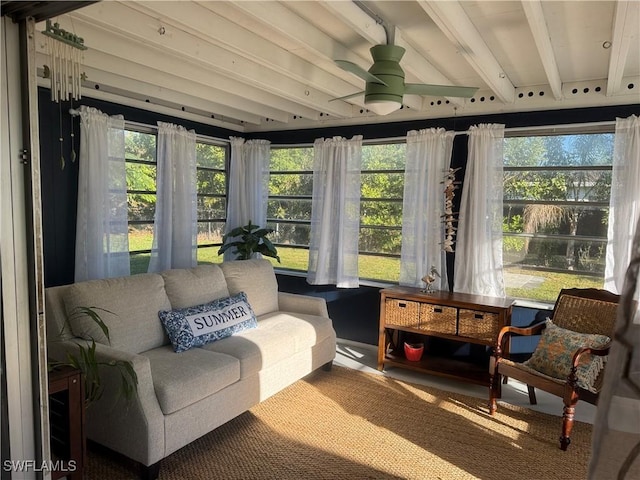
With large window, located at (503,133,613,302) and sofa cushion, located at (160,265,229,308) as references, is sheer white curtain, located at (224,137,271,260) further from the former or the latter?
large window, located at (503,133,613,302)

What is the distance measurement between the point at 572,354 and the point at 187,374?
8.24 feet

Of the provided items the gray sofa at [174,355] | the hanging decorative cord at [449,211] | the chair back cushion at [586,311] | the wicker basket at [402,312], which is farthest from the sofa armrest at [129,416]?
the chair back cushion at [586,311]

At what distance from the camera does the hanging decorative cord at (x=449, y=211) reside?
401 centimetres

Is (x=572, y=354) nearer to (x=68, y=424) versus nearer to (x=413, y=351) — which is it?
(x=413, y=351)

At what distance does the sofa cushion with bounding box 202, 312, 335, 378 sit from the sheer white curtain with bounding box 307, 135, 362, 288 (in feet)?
2.92

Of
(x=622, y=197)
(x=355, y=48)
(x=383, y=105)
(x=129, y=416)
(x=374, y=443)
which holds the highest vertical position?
(x=355, y=48)

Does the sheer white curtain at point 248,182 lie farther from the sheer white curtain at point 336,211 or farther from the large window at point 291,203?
the sheer white curtain at point 336,211

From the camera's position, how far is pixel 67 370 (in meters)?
1.99

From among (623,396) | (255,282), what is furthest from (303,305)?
(623,396)

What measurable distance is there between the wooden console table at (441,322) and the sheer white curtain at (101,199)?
94.9 inches

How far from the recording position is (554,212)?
150 inches

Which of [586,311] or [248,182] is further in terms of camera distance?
[248,182]

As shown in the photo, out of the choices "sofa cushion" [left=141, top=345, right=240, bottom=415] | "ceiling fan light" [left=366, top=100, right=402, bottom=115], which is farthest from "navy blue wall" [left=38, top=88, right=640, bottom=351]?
"ceiling fan light" [left=366, top=100, right=402, bottom=115]

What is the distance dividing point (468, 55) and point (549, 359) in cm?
210
